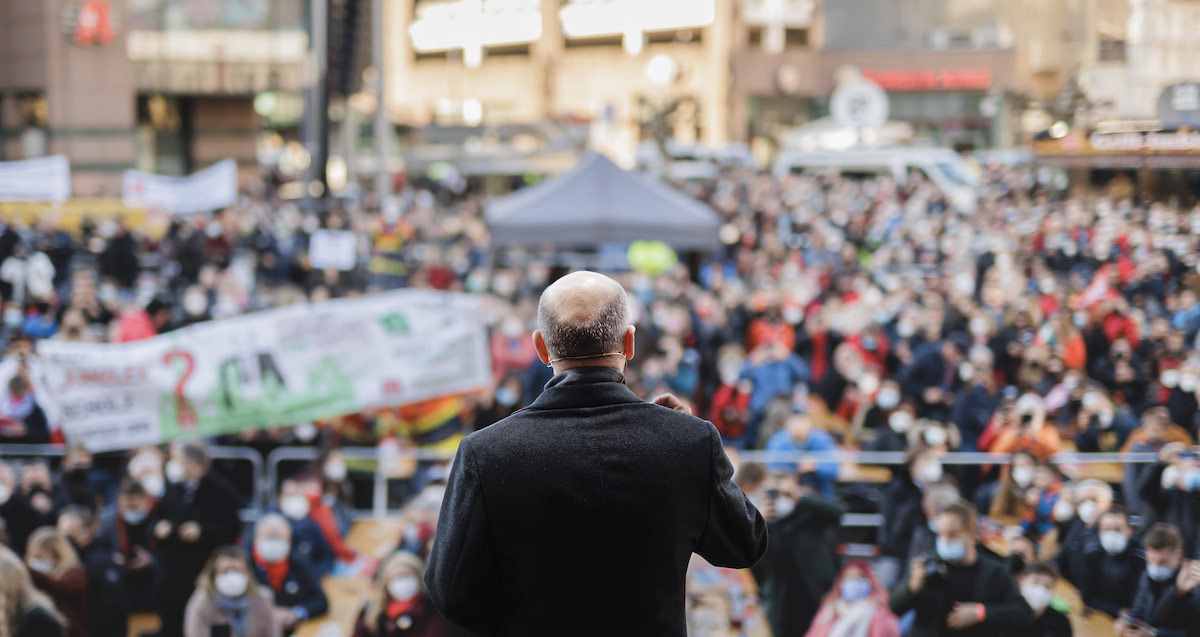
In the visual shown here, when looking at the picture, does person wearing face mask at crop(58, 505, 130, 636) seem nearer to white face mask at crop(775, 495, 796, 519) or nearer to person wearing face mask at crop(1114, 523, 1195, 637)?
white face mask at crop(775, 495, 796, 519)

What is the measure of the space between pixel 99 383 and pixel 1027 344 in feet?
25.2

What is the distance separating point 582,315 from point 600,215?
29.0ft

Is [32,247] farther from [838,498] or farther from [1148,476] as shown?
[1148,476]

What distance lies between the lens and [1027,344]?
9.48 metres

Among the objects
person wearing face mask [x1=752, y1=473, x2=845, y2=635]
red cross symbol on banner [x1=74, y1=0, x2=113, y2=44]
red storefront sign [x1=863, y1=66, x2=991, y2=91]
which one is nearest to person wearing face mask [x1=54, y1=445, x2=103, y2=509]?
person wearing face mask [x1=752, y1=473, x2=845, y2=635]

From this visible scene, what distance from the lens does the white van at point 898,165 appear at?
2433 cm

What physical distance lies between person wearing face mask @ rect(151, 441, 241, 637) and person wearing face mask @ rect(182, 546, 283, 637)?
10 cm

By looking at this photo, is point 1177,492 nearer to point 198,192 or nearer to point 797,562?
point 797,562

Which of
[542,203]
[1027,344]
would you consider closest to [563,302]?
[1027,344]

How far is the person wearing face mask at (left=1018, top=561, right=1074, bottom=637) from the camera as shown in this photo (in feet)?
15.7

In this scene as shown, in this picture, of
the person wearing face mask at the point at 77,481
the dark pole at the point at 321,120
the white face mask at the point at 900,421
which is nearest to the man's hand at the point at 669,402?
the person wearing face mask at the point at 77,481

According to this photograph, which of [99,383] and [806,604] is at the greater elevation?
[99,383]

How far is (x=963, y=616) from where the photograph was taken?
4.76 meters

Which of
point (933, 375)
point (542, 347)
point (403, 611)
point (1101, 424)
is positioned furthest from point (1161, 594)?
point (933, 375)
